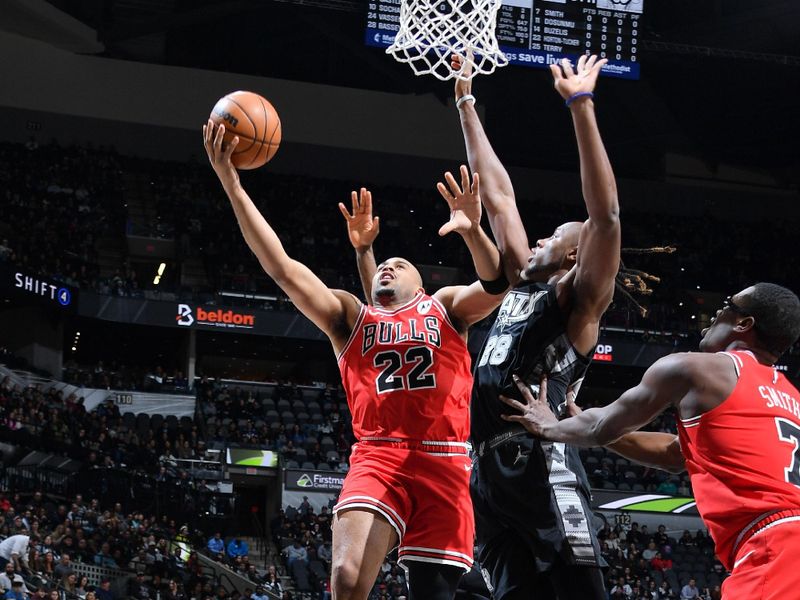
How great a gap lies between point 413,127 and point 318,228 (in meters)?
4.22

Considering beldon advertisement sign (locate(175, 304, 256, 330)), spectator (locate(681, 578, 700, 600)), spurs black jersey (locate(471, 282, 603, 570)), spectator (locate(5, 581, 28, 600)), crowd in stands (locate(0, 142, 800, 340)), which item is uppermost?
crowd in stands (locate(0, 142, 800, 340))

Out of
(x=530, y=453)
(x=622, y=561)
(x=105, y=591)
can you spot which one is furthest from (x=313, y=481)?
(x=530, y=453)

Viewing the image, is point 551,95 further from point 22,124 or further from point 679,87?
point 22,124

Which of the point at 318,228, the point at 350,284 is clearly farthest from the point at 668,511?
the point at 318,228

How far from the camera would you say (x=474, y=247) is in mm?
4773

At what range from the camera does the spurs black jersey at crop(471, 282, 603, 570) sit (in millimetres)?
4285

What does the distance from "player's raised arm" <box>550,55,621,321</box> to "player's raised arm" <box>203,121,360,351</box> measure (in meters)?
1.50

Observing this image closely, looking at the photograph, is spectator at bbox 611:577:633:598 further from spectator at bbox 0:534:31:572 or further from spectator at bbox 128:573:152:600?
spectator at bbox 0:534:31:572

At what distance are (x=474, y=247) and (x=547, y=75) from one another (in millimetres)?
Result: 23531

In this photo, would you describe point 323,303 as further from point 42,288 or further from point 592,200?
point 42,288

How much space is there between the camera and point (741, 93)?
1222 inches

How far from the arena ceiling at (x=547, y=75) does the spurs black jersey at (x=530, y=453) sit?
74.9 feet

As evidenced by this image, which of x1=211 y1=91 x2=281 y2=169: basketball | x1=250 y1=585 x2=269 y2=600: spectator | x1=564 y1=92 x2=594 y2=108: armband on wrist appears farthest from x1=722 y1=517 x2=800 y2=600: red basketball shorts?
x1=250 y1=585 x2=269 y2=600: spectator

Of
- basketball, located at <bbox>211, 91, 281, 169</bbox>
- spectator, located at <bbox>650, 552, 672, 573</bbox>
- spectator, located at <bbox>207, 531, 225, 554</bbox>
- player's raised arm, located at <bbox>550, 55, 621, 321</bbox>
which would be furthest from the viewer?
spectator, located at <bbox>650, 552, 672, 573</bbox>
